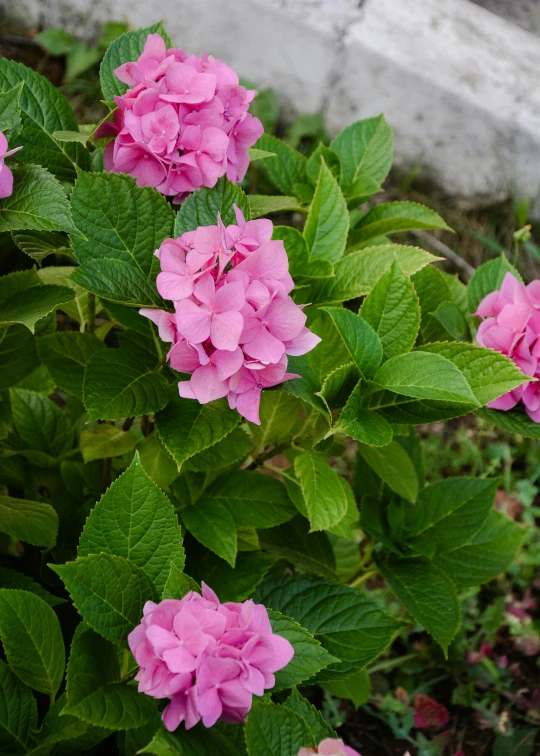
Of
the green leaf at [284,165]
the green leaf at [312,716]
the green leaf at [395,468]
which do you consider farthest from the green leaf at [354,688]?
the green leaf at [284,165]

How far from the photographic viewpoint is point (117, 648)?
2.94ft

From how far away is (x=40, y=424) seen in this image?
1.34 m

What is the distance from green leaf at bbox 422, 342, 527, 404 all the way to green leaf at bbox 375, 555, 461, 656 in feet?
1.46

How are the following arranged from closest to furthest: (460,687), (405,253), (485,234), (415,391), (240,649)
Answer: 1. (240,649)
2. (415,391)
3. (405,253)
4. (460,687)
5. (485,234)

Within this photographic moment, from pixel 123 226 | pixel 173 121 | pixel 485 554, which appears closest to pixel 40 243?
pixel 123 226

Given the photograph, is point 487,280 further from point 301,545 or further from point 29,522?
point 29,522

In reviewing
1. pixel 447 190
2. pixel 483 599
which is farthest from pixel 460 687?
pixel 447 190

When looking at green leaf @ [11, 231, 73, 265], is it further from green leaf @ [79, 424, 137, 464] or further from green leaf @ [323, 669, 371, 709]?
green leaf @ [323, 669, 371, 709]

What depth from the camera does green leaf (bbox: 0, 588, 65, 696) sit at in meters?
0.87

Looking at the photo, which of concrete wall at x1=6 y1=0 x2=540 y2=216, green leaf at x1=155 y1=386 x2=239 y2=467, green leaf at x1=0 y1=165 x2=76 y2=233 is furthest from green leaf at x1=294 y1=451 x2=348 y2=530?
concrete wall at x1=6 y1=0 x2=540 y2=216

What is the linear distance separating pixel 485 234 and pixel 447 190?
0.77 ft

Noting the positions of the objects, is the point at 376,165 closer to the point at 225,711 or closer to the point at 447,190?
the point at 225,711

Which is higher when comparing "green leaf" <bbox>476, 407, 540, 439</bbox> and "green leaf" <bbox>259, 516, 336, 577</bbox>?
"green leaf" <bbox>476, 407, 540, 439</bbox>

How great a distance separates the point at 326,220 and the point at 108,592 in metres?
0.61
